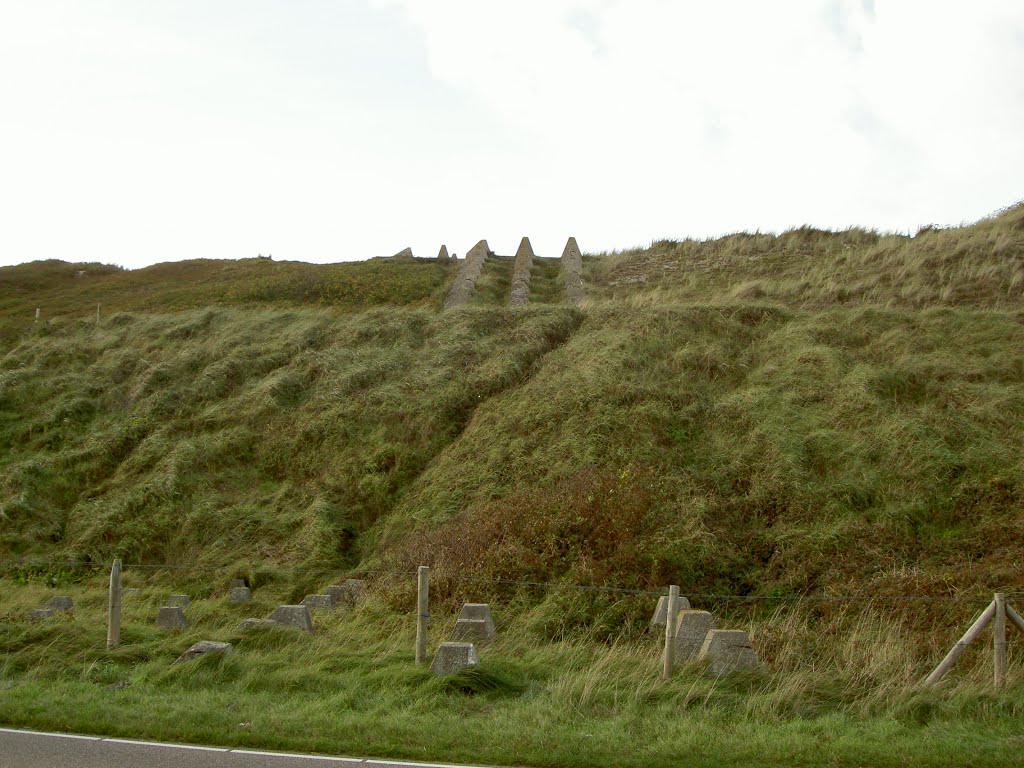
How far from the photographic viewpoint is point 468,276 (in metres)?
30.1

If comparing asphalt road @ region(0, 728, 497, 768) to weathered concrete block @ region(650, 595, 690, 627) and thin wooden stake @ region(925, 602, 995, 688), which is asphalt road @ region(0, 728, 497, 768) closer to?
weathered concrete block @ region(650, 595, 690, 627)

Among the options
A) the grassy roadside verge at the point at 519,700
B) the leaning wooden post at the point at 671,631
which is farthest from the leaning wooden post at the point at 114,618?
the leaning wooden post at the point at 671,631

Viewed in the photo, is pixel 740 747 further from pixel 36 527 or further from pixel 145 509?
pixel 36 527

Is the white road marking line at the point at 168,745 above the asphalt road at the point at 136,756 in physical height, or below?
below

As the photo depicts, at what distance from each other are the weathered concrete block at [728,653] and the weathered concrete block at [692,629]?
341 millimetres

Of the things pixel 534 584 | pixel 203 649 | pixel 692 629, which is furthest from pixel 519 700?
pixel 203 649

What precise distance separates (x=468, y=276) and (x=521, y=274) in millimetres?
1929

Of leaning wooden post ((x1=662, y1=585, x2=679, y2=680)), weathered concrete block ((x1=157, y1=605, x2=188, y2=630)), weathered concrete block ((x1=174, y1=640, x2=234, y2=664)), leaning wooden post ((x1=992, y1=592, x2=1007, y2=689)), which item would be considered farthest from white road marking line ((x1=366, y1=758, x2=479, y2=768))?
weathered concrete block ((x1=157, y1=605, x2=188, y2=630))

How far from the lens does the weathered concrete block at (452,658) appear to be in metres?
8.35

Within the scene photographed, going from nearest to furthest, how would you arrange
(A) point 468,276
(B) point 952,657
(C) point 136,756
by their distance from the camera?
(C) point 136,756
(B) point 952,657
(A) point 468,276

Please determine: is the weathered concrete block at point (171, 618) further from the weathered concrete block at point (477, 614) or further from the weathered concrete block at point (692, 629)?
the weathered concrete block at point (692, 629)

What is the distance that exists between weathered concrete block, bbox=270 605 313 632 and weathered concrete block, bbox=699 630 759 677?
186 inches

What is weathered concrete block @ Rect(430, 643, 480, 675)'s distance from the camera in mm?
8352

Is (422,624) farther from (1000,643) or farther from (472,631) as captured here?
(1000,643)
